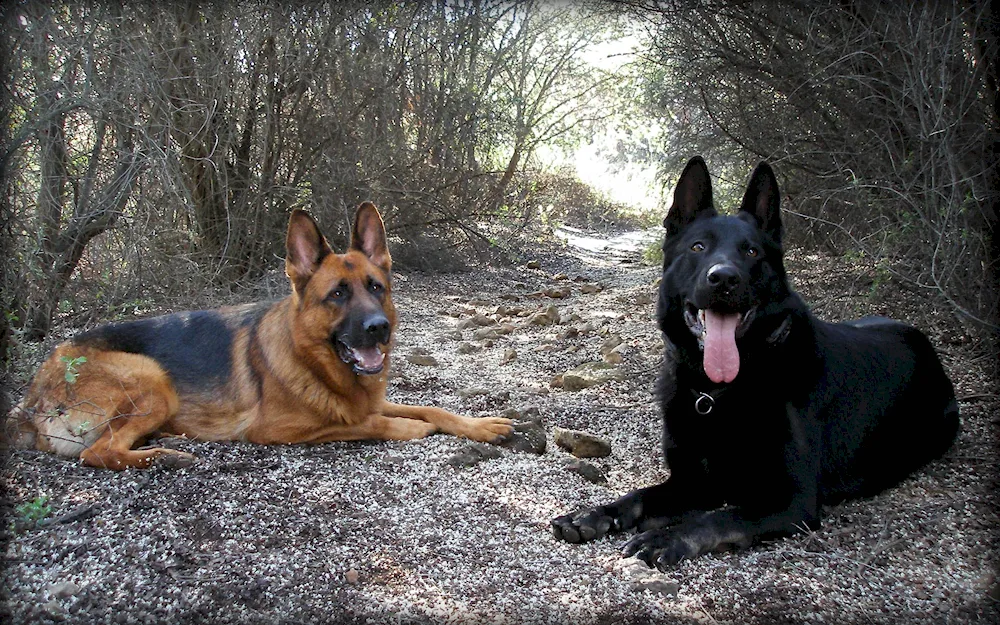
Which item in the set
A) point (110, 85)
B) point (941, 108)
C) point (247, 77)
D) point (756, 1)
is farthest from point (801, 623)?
point (247, 77)

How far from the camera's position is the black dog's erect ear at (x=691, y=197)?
3.72 m

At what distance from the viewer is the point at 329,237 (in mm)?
8492

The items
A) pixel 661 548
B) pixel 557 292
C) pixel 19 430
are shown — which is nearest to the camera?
pixel 661 548

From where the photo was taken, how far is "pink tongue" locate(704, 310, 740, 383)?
3357mm

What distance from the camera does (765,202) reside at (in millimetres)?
3668

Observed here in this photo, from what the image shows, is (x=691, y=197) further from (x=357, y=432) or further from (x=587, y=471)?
(x=357, y=432)

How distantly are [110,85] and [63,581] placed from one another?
3495 millimetres

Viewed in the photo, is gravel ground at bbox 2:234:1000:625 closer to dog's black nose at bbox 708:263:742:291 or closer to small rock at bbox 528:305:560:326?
dog's black nose at bbox 708:263:742:291

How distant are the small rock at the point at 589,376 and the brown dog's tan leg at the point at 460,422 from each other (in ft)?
4.02

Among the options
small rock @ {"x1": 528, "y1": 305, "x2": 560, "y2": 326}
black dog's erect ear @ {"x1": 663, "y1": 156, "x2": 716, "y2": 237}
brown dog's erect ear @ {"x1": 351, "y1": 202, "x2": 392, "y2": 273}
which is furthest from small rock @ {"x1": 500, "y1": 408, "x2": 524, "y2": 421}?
small rock @ {"x1": 528, "y1": 305, "x2": 560, "y2": 326}

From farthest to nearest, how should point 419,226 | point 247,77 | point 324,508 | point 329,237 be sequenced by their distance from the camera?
point 419,226, point 329,237, point 247,77, point 324,508

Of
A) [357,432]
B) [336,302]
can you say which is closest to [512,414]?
[357,432]

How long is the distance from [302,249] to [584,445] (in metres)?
2.07

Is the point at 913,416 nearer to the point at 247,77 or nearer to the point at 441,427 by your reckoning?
the point at 441,427
